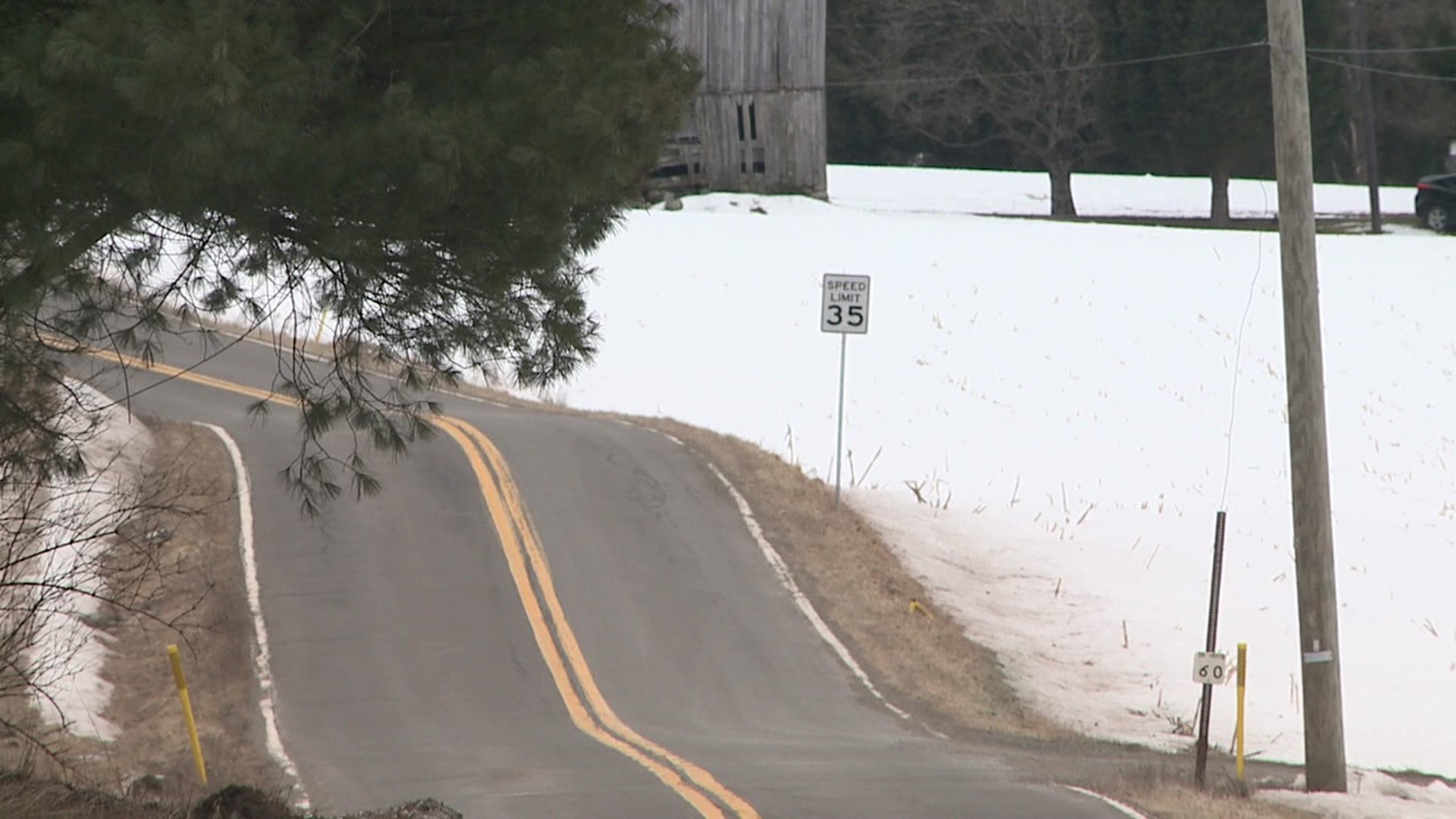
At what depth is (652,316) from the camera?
34.0 metres

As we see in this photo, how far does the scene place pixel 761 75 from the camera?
43156mm

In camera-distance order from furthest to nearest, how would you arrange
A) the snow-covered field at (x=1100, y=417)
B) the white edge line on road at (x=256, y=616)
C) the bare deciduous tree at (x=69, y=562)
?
the snow-covered field at (x=1100, y=417), the white edge line on road at (x=256, y=616), the bare deciduous tree at (x=69, y=562)

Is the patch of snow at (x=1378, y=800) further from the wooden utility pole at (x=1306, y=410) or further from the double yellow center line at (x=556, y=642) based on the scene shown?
the double yellow center line at (x=556, y=642)

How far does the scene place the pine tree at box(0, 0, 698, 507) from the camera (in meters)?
5.92

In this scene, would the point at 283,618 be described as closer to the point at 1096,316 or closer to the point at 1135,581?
the point at 1135,581

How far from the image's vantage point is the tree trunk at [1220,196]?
47.8 metres

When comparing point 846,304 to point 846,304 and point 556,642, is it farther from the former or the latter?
point 556,642

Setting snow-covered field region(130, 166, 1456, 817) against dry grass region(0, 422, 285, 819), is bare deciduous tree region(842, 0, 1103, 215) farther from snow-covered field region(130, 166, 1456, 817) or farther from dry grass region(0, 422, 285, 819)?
dry grass region(0, 422, 285, 819)

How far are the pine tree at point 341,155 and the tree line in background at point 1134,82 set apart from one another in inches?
1552

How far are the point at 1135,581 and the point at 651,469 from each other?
20.1ft

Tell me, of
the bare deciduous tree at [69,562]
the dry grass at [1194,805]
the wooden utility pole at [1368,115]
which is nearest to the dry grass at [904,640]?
the dry grass at [1194,805]

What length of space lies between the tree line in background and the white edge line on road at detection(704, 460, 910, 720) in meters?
28.6

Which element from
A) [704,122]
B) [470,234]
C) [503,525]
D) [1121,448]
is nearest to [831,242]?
[704,122]

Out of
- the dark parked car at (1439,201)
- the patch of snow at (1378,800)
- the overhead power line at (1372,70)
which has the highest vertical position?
the overhead power line at (1372,70)
